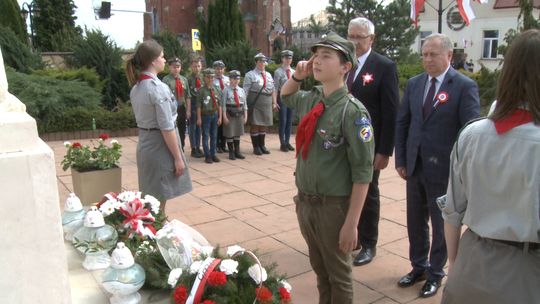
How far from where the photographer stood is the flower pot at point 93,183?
14.6ft

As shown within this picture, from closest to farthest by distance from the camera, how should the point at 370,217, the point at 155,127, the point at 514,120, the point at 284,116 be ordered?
the point at 514,120, the point at 155,127, the point at 370,217, the point at 284,116

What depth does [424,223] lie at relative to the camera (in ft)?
11.1

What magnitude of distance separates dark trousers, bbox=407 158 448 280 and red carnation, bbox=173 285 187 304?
1835 mm

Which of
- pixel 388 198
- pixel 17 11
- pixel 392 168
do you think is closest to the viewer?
pixel 388 198

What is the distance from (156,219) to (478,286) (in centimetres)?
210

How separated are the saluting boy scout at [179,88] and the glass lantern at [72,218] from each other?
4510 millimetres

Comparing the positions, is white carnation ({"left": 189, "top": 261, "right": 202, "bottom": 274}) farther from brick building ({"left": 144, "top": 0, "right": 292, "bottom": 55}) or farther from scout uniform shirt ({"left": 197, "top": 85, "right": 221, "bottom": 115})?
brick building ({"left": 144, "top": 0, "right": 292, "bottom": 55})

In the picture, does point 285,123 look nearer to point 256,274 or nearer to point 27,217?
point 256,274

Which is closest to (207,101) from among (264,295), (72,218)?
(72,218)

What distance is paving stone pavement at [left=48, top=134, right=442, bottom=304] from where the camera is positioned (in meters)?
3.29

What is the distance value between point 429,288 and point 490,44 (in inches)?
Result: 1356

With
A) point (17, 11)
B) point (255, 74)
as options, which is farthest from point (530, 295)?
point (17, 11)

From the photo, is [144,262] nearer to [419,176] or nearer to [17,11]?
[419,176]

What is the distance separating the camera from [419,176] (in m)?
3.25
